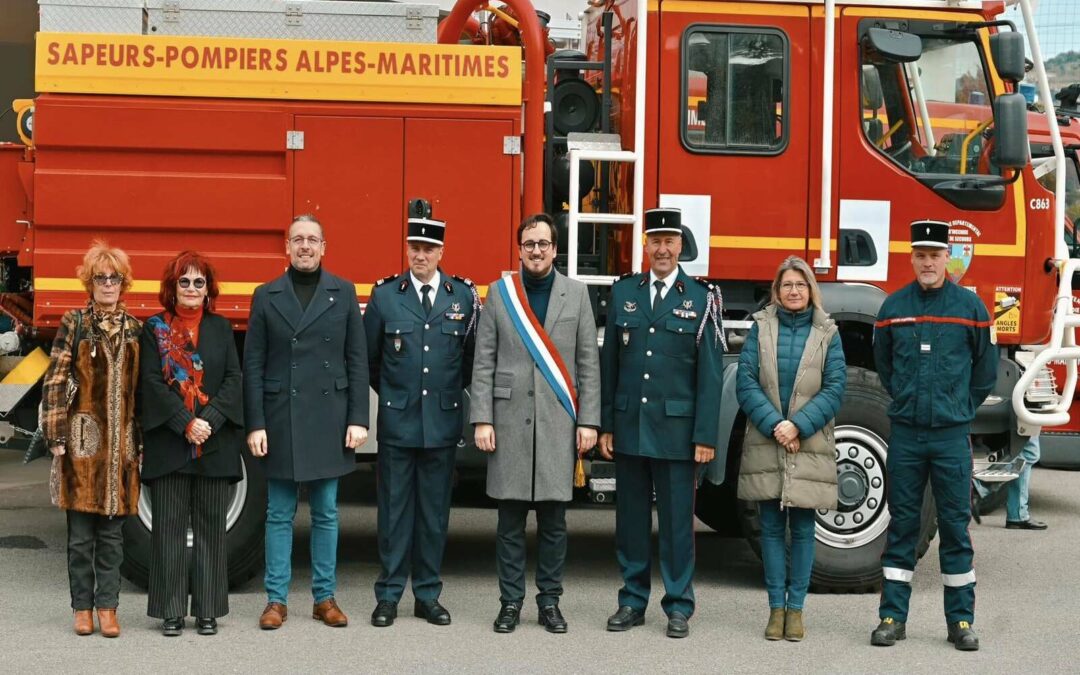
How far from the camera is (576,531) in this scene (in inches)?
385

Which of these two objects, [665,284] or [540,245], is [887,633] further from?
[540,245]

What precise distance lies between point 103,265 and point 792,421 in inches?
129

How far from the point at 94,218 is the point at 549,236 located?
7.72 feet

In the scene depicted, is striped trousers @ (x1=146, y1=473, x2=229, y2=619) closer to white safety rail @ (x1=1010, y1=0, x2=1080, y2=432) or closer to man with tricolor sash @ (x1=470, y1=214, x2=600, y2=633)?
man with tricolor sash @ (x1=470, y1=214, x2=600, y2=633)

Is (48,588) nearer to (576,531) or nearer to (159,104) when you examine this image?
(159,104)

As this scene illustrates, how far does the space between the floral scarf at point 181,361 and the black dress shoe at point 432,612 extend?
4.27 ft

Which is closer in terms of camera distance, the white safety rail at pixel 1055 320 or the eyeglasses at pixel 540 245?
the eyeglasses at pixel 540 245

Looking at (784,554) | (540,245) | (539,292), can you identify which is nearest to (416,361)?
(539,292)

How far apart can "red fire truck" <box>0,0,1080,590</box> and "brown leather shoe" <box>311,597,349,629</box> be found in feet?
2.46

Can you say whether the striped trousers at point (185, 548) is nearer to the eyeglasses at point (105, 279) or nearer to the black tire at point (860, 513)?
the eyeglasses at point (105, 279)

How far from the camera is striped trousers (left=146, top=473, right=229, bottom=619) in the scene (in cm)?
653

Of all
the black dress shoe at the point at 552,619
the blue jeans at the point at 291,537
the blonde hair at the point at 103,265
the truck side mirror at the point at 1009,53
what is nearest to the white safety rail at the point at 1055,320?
the truck side mirror at the point at 1009,53

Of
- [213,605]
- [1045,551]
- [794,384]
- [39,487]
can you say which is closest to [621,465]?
[794,384]

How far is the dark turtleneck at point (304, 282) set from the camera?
6.66 meters
